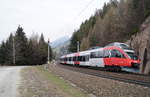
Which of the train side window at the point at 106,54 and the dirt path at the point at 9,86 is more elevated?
the train side window at the point at 106,54

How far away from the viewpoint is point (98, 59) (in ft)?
92.7

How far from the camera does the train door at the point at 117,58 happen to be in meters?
22.4

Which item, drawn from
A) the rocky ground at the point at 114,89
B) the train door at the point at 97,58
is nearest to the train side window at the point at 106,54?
the train door at the point at 97,58

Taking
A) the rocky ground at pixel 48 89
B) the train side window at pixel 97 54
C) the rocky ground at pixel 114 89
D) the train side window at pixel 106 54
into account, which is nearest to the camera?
the rocky ground at pixel 114 89

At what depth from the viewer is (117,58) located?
2305 centimetres

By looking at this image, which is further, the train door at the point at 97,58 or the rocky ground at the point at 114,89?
the train door at the point at 97,58

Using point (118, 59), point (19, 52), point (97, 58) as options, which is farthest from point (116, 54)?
point (19, 52)

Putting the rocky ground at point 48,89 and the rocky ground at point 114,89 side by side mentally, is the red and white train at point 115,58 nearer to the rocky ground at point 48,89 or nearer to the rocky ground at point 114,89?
the rocky ground at point 114,89

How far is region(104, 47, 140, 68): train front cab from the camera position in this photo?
21.9 metres

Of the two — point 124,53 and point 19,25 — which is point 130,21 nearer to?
point 124,53

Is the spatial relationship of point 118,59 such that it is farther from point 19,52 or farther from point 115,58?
point 19,52

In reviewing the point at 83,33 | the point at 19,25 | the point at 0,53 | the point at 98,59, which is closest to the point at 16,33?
the point at 19,25

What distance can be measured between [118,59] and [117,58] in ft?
0.65

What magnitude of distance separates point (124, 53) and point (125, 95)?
13.8 meters
